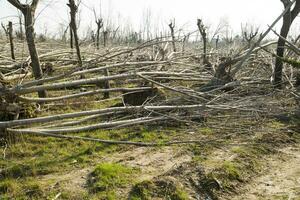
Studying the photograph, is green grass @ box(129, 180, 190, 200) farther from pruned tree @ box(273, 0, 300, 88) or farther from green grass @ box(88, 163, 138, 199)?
pruned tree @ box(273, 0, 300, 88)

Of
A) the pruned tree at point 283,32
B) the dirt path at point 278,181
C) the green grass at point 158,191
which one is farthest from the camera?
the pruned tree at point 283,32

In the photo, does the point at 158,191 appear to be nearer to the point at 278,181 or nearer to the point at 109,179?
the point at 109,179

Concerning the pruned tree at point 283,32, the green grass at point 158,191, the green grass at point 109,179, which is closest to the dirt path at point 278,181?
the green grass at point 158,191

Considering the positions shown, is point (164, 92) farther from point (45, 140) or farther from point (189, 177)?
point (189, 177)

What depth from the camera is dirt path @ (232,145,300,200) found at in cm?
397

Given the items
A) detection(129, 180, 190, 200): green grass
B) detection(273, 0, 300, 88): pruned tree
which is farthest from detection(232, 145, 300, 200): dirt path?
detection(273, 0, 300, 88): pruned tree

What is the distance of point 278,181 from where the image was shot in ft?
14.2

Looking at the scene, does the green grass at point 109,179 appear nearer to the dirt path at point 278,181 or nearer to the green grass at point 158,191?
the green grass at point 158,191

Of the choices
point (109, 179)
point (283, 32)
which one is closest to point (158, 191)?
point (109, 179)

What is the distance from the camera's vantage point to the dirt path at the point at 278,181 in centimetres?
397

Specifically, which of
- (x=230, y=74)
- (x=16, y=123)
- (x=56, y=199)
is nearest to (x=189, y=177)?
(x=56, y=199)

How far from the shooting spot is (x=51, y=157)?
4703 mm

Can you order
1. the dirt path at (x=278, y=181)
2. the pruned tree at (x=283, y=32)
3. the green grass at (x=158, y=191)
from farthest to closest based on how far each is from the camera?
the pruned tree at (x=283, y=32) < the dirt path at (x=278, y=181) < the green grass at (x=158, y=191)

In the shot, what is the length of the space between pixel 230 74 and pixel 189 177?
4.02 metres
